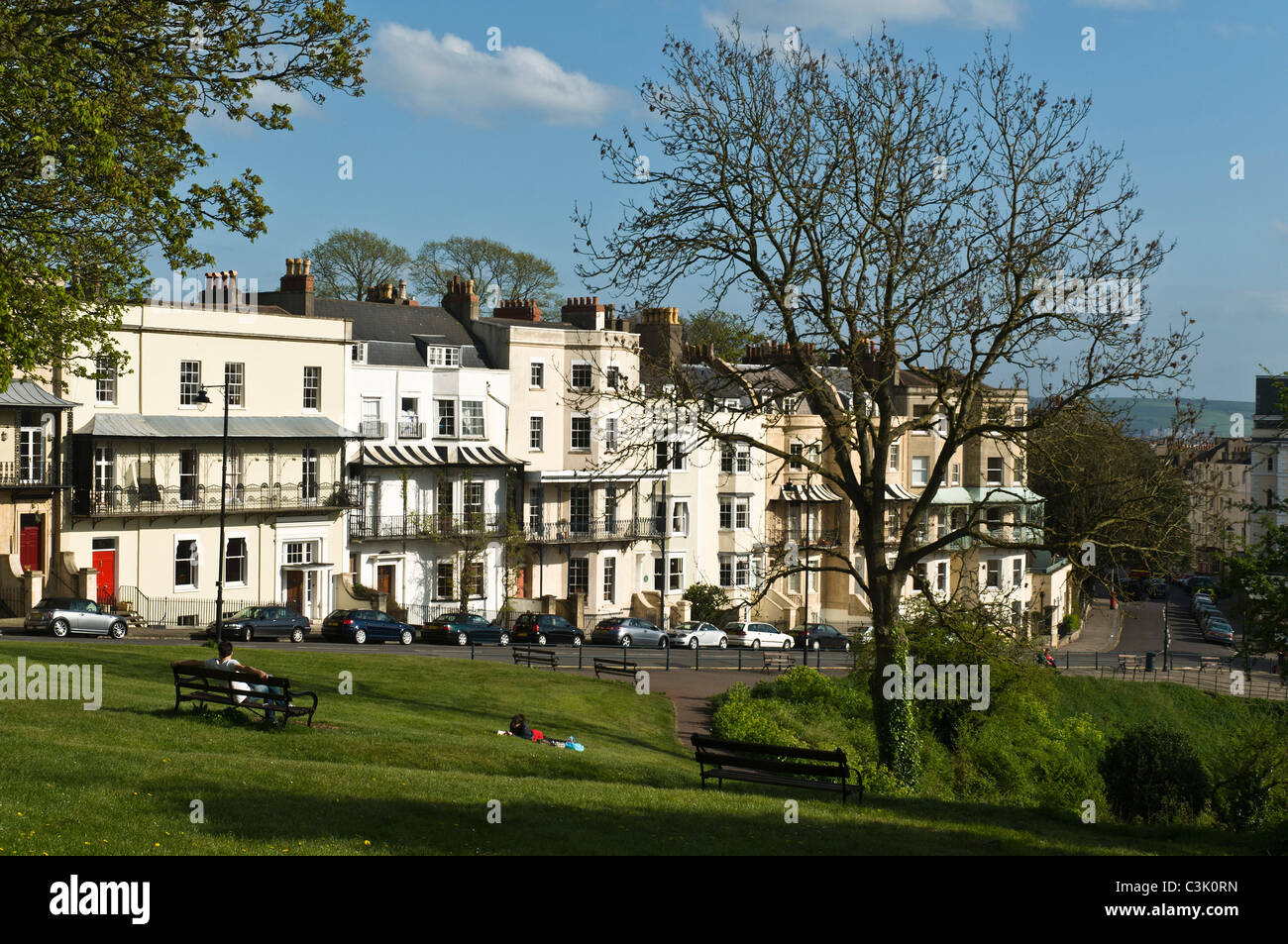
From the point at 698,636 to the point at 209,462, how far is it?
21651 millimetres

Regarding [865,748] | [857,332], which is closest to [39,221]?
[857,332]

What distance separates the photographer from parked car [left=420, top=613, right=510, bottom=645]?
5006 centimetres

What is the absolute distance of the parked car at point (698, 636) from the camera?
185 feet

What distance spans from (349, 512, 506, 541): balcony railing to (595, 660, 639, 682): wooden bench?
16886 millimetres

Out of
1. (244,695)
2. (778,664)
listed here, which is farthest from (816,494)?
(244,695)

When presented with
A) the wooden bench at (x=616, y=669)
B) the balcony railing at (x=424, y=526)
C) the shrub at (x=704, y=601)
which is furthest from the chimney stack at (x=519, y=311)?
the wooden bench at (x=616, y=669)

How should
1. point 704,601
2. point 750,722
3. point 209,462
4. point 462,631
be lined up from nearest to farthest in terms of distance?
point 750,722, point 462,631, point 209,462, point 704,601

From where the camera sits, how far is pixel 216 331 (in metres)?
51.2

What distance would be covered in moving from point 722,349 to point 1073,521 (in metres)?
7.48

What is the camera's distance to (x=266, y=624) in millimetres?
46406

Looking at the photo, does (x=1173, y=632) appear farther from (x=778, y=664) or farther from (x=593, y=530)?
(x=778, y=664)

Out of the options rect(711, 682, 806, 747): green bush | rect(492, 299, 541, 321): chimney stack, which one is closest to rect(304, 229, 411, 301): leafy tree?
rect(492, 299, 541, 321): chimney stack

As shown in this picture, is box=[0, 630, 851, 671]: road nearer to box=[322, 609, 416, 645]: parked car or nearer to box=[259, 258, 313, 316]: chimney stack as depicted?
box=[322, 609, 416, 645]: parked car
